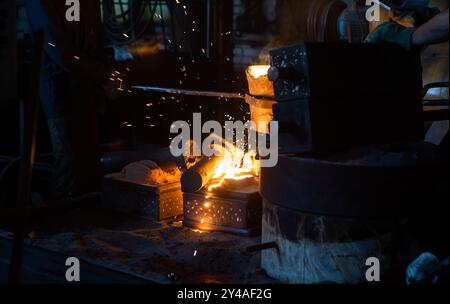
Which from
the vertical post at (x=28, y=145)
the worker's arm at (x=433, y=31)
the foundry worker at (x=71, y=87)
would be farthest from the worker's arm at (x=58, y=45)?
the worker's arm at (x=433, y=31)

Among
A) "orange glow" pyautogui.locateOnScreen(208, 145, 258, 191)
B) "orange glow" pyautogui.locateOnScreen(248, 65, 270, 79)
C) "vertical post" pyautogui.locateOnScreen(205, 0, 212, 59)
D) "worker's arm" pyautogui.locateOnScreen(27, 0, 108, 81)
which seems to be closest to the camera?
"orange glow" pyautogui.locateOnScreen(248, 65, 270, 79)

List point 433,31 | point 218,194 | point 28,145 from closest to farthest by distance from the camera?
point 28,145, point 433,31, point 218,194

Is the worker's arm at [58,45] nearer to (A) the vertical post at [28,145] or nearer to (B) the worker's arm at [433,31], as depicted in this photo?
(A) the vertical post at [28,145]

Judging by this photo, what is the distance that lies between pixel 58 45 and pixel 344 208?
10.7ft

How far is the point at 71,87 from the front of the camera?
5566mm

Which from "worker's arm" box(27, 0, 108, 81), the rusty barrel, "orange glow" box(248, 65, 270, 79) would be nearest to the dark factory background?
the rusty barrel

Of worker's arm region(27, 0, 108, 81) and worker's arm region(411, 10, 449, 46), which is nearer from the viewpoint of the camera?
worker's arm region(411, 10, 449, 46)

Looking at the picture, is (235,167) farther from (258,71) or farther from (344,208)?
(344,208)

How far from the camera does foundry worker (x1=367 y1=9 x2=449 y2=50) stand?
3023mm

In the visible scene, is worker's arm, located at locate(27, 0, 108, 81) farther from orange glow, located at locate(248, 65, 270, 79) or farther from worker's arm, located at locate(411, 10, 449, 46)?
worker's arm, located at locate(411, 10, 449, 46)

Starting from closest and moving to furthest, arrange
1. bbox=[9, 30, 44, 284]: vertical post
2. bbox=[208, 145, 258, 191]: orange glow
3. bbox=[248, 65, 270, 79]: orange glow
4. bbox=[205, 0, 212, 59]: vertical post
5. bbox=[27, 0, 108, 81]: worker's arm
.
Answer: bbox=[9, 30, 44, 284]: vertical post
bbox=[248, 65, 270, 79]: orange glow
bbox=[208, 145, 258, 191]: orange glow
bbox=[27, 0, 108, 81]: worker's arm
bbox=[205, 0, 212, 59]: vertical post

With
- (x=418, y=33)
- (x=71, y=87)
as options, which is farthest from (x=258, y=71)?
(x=71, y=87)
